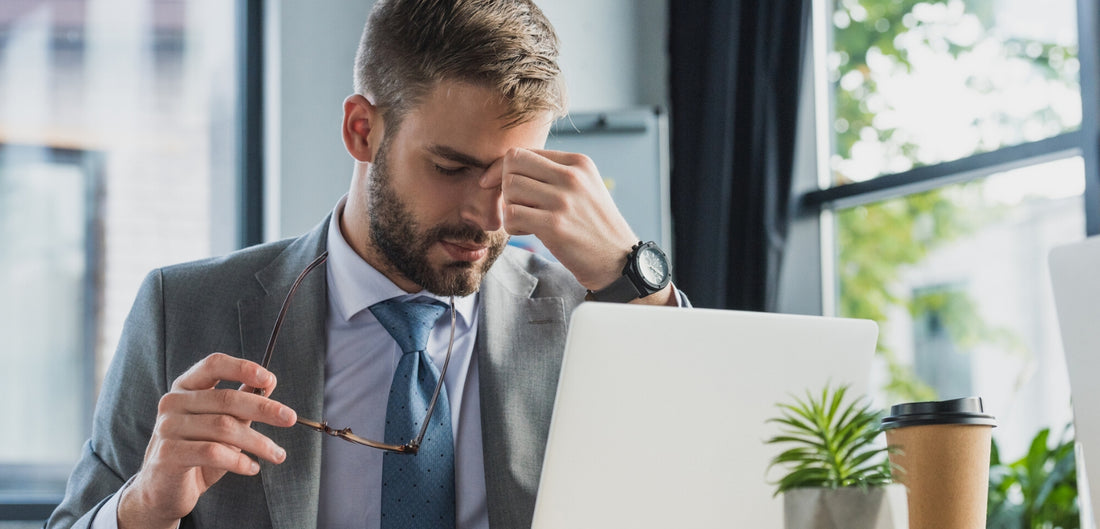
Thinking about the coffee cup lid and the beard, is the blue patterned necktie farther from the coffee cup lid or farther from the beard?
the coffee cup lid

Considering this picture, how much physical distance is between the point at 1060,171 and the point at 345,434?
2.08m

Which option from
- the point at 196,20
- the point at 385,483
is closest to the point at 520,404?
the point at 385,483

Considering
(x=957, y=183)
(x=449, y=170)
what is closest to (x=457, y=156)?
(x=449, y=170)

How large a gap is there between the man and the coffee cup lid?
546mm

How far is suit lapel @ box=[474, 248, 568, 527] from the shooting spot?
1.50 meters

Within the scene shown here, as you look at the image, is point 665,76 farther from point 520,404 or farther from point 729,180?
point 520,404

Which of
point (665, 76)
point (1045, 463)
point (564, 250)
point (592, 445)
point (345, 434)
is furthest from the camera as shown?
point (665, 76)

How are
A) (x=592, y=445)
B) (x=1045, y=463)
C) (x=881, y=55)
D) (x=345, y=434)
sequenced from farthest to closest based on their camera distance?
(x=881, y=55) < (x=1045, y=463) < (x=345, y=434) < (x=592, y=445)

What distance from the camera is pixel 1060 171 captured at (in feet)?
8.54

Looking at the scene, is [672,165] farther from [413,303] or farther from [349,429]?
[349,429]

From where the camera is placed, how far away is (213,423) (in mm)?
1132

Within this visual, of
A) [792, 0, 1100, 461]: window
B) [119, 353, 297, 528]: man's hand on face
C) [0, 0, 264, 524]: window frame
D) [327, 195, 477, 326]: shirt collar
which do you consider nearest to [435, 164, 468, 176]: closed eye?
[327, 195, 477, 326]: shirt collar

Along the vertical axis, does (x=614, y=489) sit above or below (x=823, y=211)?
below

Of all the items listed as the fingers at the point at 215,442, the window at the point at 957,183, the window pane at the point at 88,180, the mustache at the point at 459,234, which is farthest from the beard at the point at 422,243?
the window pane at the point at 88,180
